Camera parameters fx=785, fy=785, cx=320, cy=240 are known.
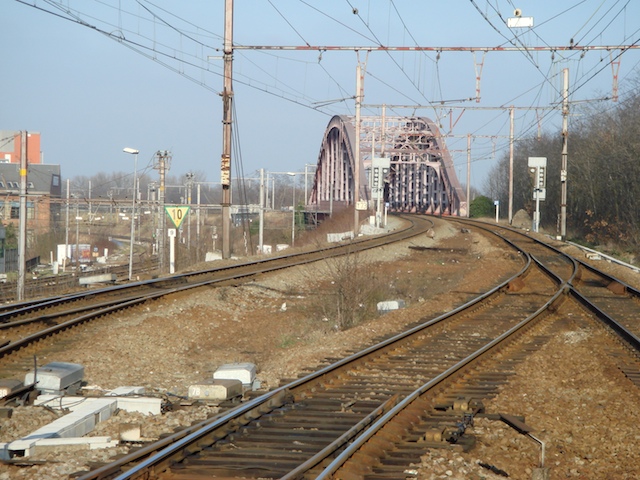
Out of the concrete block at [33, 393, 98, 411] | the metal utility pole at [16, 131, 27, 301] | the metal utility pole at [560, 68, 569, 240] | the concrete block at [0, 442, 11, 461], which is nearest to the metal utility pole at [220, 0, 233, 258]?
the metal utility pole at [16, 131, 27, 301]

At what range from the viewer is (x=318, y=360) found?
10.3 m

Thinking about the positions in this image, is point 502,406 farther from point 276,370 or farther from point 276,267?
point 276,267

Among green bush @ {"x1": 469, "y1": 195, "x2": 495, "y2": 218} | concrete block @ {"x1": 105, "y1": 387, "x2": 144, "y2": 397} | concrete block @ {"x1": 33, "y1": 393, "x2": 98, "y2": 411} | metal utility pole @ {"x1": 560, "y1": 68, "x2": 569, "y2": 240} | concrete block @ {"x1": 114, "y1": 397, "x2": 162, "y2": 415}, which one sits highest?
metal utility pole @ {"x1": 560, "y1": 68, "x2": 569, "y2": 240}

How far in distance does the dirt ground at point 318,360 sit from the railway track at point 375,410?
265mm

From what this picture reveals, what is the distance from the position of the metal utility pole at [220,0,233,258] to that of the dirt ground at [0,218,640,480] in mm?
3416

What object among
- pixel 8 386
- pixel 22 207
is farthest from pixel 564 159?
pixel 8 386

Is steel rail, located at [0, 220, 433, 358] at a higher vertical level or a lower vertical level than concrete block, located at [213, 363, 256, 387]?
higher

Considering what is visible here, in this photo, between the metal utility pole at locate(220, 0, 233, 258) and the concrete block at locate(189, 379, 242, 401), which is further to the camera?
the metal utility pole at locate(220, 0, 233, 258)

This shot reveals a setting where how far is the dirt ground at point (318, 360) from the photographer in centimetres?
627

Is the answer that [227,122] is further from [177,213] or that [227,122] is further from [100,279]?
[100,279]

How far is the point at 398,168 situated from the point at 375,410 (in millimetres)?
84959

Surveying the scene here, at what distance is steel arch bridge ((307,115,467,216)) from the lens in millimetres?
70938

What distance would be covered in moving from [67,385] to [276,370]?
2.69 meters

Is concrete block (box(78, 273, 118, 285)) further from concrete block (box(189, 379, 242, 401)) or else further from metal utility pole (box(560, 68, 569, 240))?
metal utility pole (box(560, 68, 569, 240))
